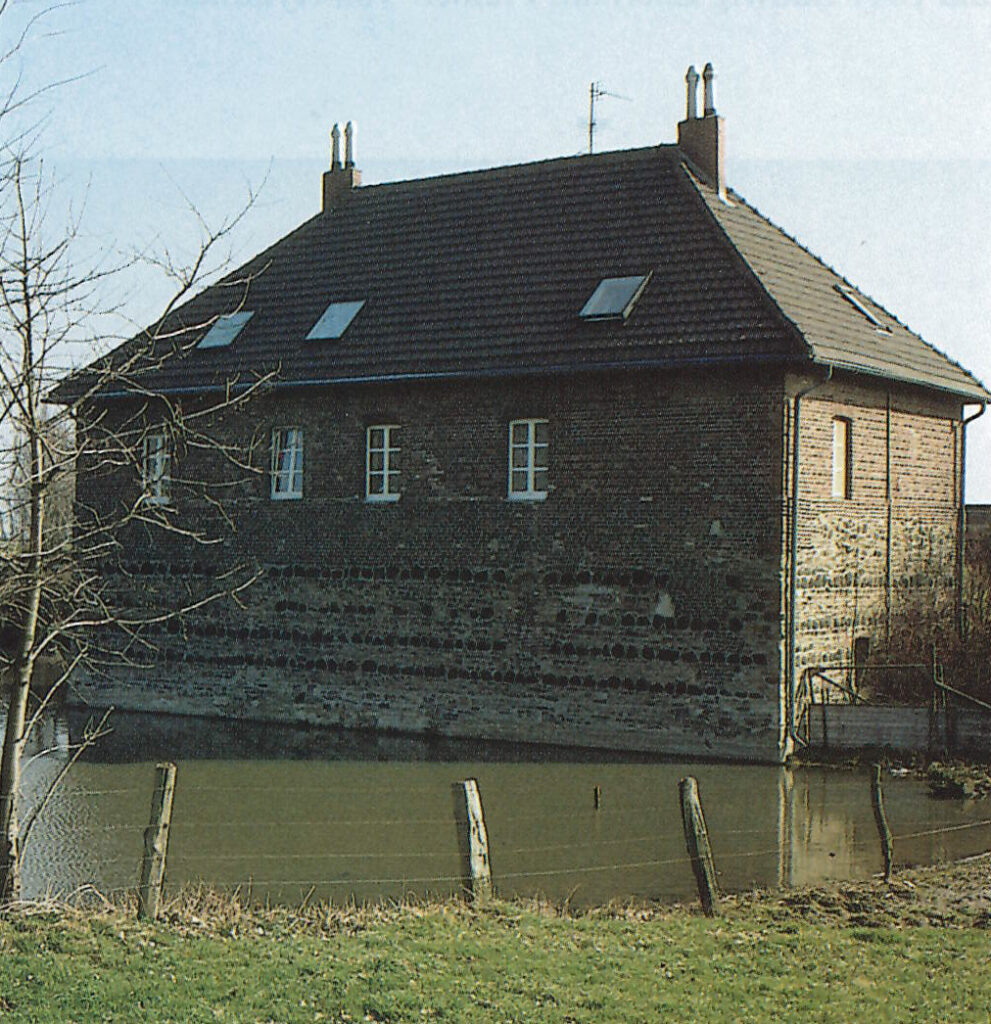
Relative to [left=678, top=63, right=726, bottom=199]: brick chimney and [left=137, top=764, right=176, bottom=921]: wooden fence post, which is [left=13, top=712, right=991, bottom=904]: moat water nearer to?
[left=137, top=764, right=176, bottom=921]: wooden fence post

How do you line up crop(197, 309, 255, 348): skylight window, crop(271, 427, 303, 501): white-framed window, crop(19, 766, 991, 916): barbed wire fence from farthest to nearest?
crop(197, 309, 255, 348): skylight window, crop(271, 427, 303, 501): white-framed window, crop(19, 766, 991, 916): barbed wire fence

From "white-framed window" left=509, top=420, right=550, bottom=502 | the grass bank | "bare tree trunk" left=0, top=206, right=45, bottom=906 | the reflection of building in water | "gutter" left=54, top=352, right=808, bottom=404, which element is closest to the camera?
the grass bank

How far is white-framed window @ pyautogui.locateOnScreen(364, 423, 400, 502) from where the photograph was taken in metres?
22.8

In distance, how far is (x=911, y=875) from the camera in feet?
40.6

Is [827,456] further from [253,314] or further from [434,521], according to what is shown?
[253,314]

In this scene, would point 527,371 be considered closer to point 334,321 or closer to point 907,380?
point 334,321

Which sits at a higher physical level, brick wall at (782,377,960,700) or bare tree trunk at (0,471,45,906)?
brick wall at (782,377,960,700)

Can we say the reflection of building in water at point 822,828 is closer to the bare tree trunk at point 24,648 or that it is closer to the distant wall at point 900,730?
the distant wall at point 900,730

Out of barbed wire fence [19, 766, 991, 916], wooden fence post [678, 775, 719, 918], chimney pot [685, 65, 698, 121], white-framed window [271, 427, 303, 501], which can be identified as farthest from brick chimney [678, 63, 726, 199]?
wooden fence post [678, 775, 719, 918]

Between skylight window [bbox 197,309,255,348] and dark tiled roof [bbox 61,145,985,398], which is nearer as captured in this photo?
dark tiled roof [bbox 61,145,985,398]

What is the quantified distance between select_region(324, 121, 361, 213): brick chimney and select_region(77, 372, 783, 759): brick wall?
5343mm

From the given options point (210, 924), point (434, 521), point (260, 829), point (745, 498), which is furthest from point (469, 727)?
point (210, 924)

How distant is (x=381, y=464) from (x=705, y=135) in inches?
293

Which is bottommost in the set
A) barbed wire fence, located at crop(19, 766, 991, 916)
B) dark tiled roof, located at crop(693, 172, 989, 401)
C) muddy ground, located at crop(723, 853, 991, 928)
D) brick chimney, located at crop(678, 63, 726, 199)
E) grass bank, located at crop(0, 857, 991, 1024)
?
barbed wire fence, located at crop(19, 766, 991, 916)
